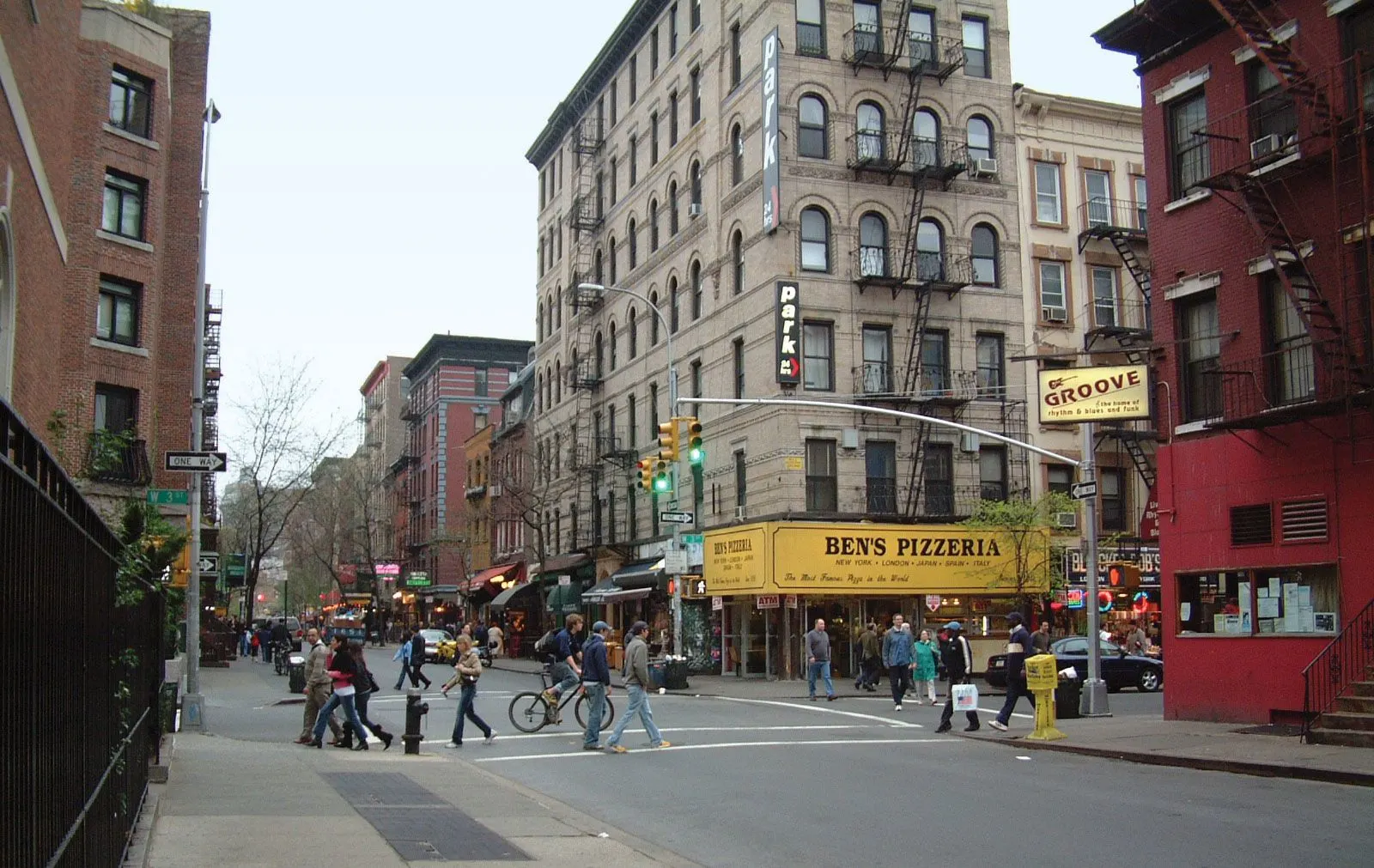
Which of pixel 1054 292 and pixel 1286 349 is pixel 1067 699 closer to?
pixel 1286 349

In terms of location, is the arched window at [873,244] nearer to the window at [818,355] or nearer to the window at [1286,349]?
the window at [818,355]

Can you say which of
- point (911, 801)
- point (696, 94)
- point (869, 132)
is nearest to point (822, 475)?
point (869, 132)

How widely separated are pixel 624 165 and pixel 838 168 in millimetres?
14521

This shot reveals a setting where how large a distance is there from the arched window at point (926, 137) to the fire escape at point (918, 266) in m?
0.04

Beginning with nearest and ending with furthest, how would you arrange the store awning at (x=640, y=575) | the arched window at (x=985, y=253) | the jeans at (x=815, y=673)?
the jeans at (x=815, y=673)
the arched window at (x=985, y=253)
the store awning at (x=640, y=575)

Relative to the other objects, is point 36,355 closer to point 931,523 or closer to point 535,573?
point 931,523

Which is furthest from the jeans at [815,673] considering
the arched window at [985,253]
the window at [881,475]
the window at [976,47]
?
the window at [976,47]

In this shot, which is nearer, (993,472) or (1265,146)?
(1265,146)

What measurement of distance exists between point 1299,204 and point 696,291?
974 inches

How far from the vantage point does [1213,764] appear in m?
16.1

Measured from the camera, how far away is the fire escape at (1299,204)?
18359 mm

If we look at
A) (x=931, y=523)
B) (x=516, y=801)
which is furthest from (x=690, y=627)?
(x=516, y=801)

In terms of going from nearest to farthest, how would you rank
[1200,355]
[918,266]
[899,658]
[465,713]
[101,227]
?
[465,713] < [1200,355] < [899,658] < [101,227] < [918,266]

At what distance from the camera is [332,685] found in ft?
64.2
